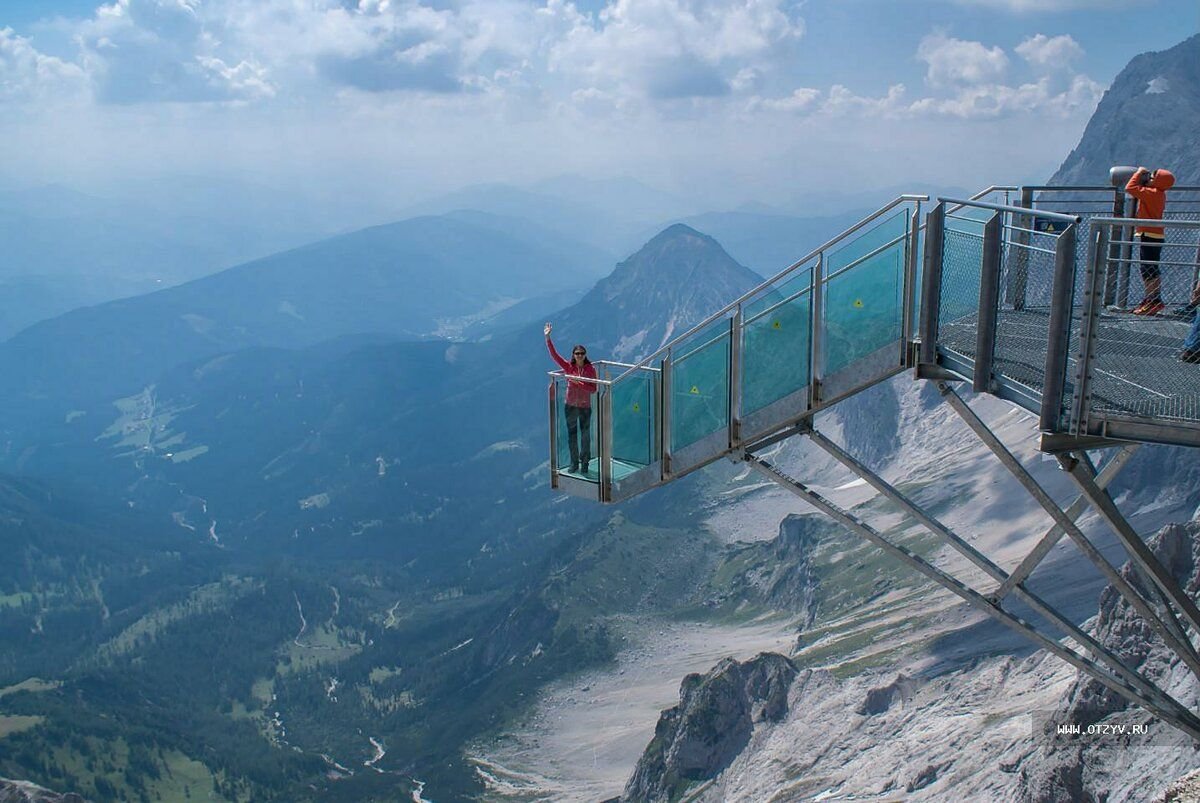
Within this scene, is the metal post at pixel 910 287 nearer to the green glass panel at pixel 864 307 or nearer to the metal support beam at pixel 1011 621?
the green glass panel at pixel 864 307

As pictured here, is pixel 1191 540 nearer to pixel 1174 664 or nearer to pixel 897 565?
pixel 1174 664

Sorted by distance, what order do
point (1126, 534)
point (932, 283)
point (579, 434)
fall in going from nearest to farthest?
point (1126, 534), point (932, 283), point (579, 434)

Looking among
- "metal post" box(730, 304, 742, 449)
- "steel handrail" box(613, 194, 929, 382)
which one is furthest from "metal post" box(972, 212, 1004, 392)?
"metal post" box(730, 304, 742, 449)

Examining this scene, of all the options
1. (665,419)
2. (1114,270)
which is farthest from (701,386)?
(1114,270)

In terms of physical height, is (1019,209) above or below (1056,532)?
above

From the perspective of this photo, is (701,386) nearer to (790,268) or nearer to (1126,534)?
(790,268)

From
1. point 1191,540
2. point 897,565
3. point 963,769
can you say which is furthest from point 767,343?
point 897,565
